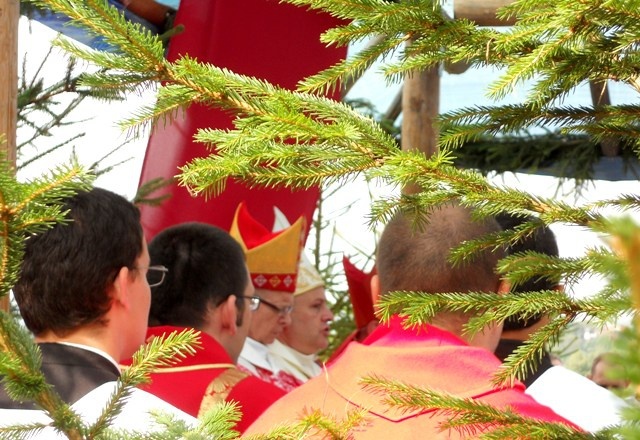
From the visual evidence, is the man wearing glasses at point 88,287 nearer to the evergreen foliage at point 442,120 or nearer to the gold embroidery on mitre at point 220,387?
the evergreen foliage at point 442,120

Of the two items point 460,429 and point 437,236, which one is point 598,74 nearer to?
point 460,429

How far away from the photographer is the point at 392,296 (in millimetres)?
1362

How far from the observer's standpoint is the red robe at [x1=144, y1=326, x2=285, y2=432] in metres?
2.72

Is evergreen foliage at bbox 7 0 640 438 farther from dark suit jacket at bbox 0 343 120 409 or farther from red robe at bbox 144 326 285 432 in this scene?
red robe at bbox 144 326 285 432

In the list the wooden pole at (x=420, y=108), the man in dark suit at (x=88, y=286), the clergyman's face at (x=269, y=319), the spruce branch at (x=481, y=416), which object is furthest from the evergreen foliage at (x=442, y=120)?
the wooden pole at (x=420, y=108)

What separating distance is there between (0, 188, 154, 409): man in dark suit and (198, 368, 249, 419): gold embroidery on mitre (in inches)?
33.3

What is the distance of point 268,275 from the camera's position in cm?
418

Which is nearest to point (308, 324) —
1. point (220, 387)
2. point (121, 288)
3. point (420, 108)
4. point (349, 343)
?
point (420, 108)

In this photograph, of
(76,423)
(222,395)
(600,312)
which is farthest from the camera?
(222,395)

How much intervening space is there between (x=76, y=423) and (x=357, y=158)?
1.52 ft

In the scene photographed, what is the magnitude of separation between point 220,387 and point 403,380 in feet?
3.90

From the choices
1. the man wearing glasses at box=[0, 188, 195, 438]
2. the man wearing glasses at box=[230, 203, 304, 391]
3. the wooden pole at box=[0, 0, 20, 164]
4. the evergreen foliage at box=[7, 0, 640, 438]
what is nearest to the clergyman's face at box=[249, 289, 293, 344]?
the man wearing glasses at box=[230, 203, 304, 391]

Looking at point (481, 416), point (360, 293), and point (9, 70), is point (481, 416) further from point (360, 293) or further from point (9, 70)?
point (360, 293)

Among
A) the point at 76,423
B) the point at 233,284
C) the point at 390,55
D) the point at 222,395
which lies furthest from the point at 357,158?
the point at 233,284
